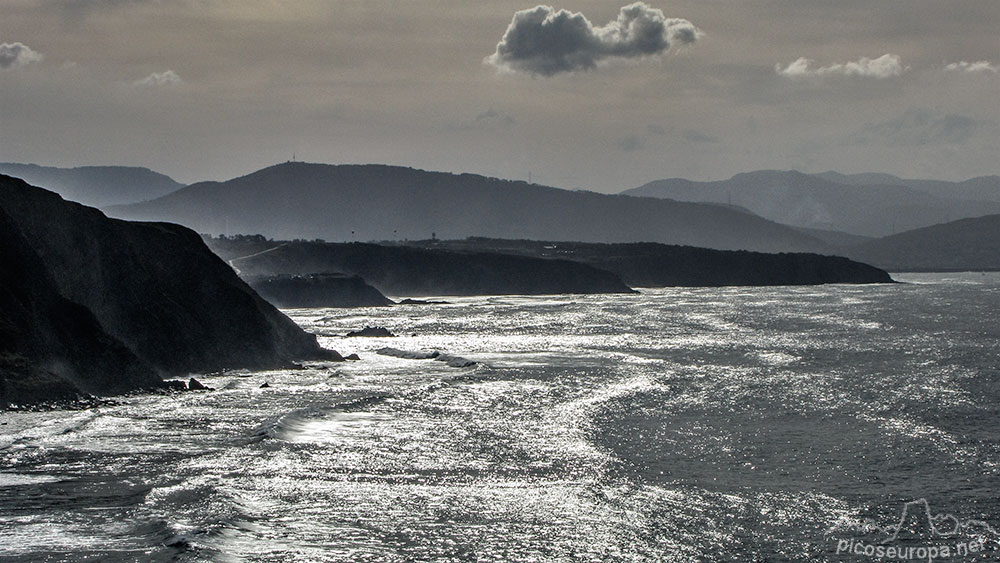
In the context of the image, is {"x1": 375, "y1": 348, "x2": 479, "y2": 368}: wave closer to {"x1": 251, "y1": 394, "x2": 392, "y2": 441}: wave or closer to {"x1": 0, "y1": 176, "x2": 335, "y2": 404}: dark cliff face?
{"x1": 0, "y1": 176, "x2": 335, "y2": 404}: dark cliff face

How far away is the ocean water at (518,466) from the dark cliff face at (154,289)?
11.5 ft

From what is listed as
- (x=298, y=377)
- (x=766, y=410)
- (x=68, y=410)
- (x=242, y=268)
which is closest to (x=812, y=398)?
(x=766, y=410)

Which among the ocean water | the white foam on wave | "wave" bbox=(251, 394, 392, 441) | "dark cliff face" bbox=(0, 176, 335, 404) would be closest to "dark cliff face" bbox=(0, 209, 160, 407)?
"dark cliff face" bbox=(0, 176, 335, 404)

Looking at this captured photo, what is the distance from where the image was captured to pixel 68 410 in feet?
123

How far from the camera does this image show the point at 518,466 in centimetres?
2877

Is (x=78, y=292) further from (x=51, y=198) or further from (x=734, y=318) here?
(x=734, y=318)

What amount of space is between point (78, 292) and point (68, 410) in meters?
11.6

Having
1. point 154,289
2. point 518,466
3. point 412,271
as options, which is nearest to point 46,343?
point 154,289

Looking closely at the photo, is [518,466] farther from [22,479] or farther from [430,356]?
[430,356]

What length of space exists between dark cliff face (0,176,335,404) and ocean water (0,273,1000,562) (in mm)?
3516

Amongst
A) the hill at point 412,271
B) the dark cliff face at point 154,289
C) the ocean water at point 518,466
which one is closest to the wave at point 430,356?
the ocean water at point 518,466

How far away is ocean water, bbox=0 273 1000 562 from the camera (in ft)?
70.0

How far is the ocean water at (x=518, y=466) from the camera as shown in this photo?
70.0 ft

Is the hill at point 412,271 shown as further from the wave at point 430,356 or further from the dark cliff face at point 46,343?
the dark cliff face at point 46,343
